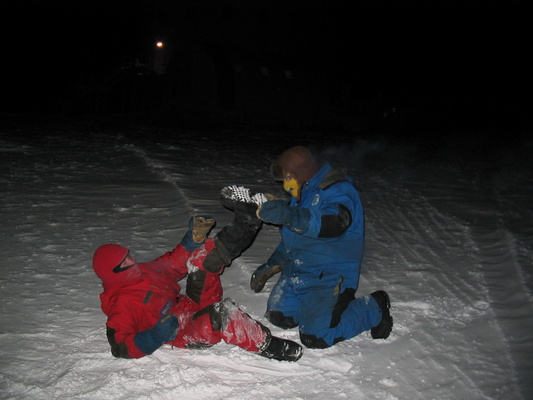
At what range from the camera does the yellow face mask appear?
10.9ft

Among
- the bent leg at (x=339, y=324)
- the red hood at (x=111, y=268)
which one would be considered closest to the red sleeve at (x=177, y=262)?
the red hood at (x=111, y=268)

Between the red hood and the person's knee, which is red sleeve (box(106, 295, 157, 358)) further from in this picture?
the person's knee

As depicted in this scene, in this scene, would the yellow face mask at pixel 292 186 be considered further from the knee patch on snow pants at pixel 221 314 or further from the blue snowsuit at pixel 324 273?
the knee patch on snow pants at pixel 221 314

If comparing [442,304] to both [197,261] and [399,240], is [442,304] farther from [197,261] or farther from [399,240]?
[197,261]

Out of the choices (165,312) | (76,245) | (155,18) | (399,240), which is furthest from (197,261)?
(155,18)

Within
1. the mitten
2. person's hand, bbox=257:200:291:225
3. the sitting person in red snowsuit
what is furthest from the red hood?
person's hand, bbox=257:200:291:225

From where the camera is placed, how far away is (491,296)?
3750 millimetres

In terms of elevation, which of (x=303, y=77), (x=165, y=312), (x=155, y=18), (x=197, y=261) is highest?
(x=155, y=18)

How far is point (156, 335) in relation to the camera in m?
2.62

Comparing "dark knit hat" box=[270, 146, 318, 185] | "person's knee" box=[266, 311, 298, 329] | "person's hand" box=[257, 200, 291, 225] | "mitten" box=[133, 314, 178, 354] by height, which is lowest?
"person's knee" box=[266, 311, 298, 329]

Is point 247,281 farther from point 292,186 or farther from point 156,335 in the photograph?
point 156,335

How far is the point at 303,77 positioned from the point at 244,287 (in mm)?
20296

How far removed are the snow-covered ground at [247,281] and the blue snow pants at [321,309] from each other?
0.09 metres

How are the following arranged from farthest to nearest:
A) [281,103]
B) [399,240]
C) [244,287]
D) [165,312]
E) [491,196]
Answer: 1. [281,103]
2. [491,196]
3. [399,240]
4. [244,287]
5. [165,312]
